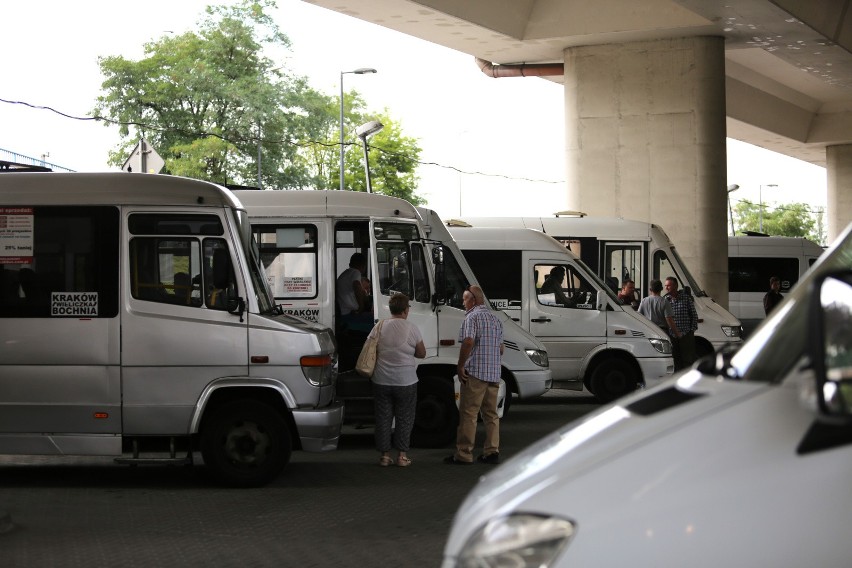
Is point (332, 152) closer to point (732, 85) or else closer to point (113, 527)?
point (732, 85)

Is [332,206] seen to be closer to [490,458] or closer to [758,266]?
[490,458]

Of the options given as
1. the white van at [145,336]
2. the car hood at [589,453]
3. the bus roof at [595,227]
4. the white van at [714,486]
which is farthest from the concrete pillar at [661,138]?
the white van at [714,486]

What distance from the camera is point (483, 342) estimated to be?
12.1 meters

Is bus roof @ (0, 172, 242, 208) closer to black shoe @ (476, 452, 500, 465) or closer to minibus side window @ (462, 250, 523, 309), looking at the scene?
black shoe @ (476, 452, 500, 465)

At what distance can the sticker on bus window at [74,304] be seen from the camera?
10.6 m

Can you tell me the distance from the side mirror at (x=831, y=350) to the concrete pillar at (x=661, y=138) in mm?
25015

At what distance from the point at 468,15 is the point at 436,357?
12.5 meters

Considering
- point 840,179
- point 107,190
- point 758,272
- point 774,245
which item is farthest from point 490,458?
point 840,179

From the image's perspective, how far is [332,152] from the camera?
66.3 metres

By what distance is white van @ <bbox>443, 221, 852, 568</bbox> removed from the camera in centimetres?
258

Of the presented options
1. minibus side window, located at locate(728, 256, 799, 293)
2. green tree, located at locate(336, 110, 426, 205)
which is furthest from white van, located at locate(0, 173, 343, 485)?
green tree, located at locate(336, 110, 426, 205)

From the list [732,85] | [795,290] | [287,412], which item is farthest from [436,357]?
→ [732,85]

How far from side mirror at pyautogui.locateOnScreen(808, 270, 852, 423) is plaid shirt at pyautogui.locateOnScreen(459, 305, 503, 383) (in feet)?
30.9

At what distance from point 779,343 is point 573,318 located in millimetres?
14825
